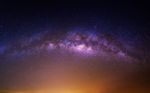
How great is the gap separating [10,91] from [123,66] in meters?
3.91

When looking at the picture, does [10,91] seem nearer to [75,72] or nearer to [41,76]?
[41,76]

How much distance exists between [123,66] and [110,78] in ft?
2.44

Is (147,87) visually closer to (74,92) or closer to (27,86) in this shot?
(74,92)

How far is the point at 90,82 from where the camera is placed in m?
11.2

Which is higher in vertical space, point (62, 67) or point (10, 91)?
point (62, 67)

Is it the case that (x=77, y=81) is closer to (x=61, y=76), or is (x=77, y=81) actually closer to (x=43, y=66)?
(x=61, y=76)

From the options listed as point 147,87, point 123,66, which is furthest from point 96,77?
point 147,87

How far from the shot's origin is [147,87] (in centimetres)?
1125


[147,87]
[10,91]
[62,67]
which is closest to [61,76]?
[62,67]

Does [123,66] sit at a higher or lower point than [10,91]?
higher

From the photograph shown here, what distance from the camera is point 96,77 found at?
11.1 metres

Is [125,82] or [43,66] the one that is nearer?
[43,66]

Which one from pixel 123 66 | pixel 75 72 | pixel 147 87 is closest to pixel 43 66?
pixel 75 72

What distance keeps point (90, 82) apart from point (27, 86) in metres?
2.21
